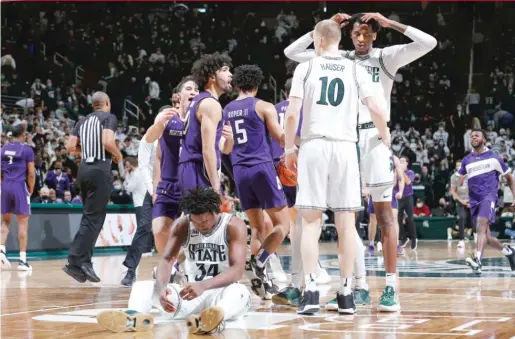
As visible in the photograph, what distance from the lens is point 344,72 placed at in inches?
266

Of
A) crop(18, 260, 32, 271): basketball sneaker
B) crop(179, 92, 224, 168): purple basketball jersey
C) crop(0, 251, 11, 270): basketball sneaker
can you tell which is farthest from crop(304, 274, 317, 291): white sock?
crop(0, 251, 11, 270): basketball sneaker

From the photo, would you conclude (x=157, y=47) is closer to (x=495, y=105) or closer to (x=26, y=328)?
(x=495, y=105)

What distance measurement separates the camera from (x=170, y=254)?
6.07 m

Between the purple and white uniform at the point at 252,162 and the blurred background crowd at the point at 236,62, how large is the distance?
13390 mm

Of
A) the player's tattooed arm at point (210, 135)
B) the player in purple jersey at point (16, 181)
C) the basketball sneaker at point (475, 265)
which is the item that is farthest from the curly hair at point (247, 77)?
the player in purple jersey at point (16, 181)

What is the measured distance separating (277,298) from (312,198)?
1.08 metres

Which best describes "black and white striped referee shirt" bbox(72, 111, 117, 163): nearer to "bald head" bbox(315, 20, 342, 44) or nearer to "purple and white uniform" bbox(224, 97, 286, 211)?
"purple and white uniform" bbox(224, 97, 286, 211)

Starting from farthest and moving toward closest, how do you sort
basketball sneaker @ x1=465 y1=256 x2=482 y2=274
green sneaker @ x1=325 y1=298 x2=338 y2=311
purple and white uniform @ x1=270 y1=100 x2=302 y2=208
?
basketball sneaker @ x1=465 y1=256 x2=482 y2=274, purple and white uniform @ x1=270 y1=100 x2=302 y2=208, green sneaker @ x1=325 y1=298 x2=338 y2=311

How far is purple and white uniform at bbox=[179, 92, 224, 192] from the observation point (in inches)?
299

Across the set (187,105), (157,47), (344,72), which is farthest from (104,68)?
(344,72)

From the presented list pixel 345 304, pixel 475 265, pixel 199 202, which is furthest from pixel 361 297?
pixel 475 265

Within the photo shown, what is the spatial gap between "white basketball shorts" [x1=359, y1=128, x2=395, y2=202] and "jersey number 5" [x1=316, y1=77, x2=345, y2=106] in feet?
→ 2.08

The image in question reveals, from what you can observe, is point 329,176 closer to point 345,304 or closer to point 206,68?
point 345,304

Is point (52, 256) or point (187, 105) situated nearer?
point (187, 105)
